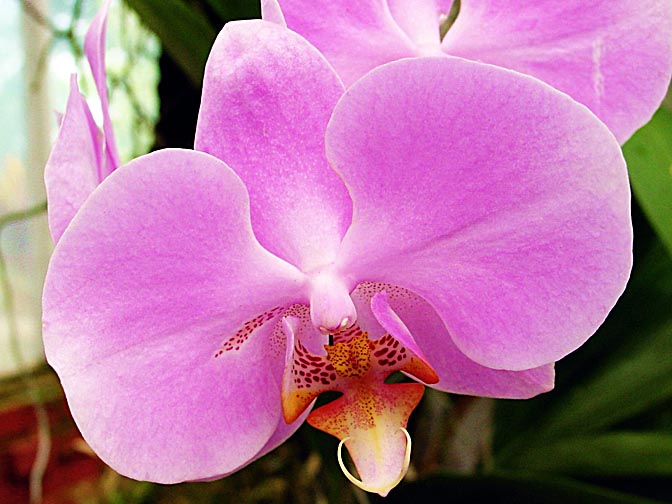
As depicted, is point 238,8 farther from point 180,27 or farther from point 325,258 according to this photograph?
point 325,258

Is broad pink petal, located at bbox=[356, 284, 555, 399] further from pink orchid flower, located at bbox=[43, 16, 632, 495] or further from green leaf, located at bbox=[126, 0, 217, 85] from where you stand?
green leaf, located at bbox=[126, 0, 217, 85]

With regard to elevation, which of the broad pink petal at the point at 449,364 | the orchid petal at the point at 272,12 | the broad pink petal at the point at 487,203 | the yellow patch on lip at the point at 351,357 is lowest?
the broad pink petal at the point at 449,364

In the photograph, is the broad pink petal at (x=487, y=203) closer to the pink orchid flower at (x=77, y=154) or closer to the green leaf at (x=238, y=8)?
the pink orchid flower at (x=77, y=154)

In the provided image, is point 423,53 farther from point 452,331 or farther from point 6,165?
point 6,165

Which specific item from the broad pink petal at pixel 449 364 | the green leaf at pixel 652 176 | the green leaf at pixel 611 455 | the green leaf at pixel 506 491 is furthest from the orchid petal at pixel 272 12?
the green leaf at pixel 611 455

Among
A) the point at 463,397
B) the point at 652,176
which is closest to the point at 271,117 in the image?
the point at 652,176

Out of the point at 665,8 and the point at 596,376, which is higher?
the point at 665,8

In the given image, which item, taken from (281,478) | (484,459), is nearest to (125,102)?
(281,478)
